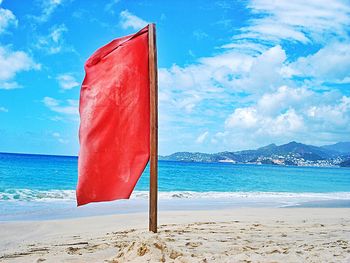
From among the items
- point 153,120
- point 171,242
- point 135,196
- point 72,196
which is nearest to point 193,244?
point 171,242

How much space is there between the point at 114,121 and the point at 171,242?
2.56 metres

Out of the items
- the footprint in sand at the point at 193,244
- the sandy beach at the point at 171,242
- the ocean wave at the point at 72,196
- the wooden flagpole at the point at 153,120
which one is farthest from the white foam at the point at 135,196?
the wooden flagpole at the point at 153,120

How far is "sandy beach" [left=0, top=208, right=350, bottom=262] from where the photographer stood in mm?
5656

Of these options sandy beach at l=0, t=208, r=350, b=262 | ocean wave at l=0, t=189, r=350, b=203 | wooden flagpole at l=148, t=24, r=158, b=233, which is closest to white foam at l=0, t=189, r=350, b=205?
ocean wave at l=0, t=189, r=350, b=203

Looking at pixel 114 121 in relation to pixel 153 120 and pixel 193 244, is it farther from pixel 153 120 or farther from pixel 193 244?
pixel 193 244

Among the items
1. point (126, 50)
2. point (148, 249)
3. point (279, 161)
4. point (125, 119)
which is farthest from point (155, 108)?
point (279, 161)

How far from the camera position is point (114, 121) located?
17.3 ft

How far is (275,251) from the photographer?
620 cm

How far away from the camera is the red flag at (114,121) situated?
5164 mm

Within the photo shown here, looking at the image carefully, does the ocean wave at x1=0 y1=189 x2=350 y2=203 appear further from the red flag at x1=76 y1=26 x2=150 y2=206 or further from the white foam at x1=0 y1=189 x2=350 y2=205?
the red flag at x1=76 y1=26 x2=150 y2=206

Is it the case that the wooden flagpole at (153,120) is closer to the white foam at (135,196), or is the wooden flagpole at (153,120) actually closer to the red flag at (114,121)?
the red flag at (114,121)

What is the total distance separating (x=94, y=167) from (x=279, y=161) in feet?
533

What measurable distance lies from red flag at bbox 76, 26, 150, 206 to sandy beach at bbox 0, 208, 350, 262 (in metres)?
1.03

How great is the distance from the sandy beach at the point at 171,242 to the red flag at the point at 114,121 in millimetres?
1029
